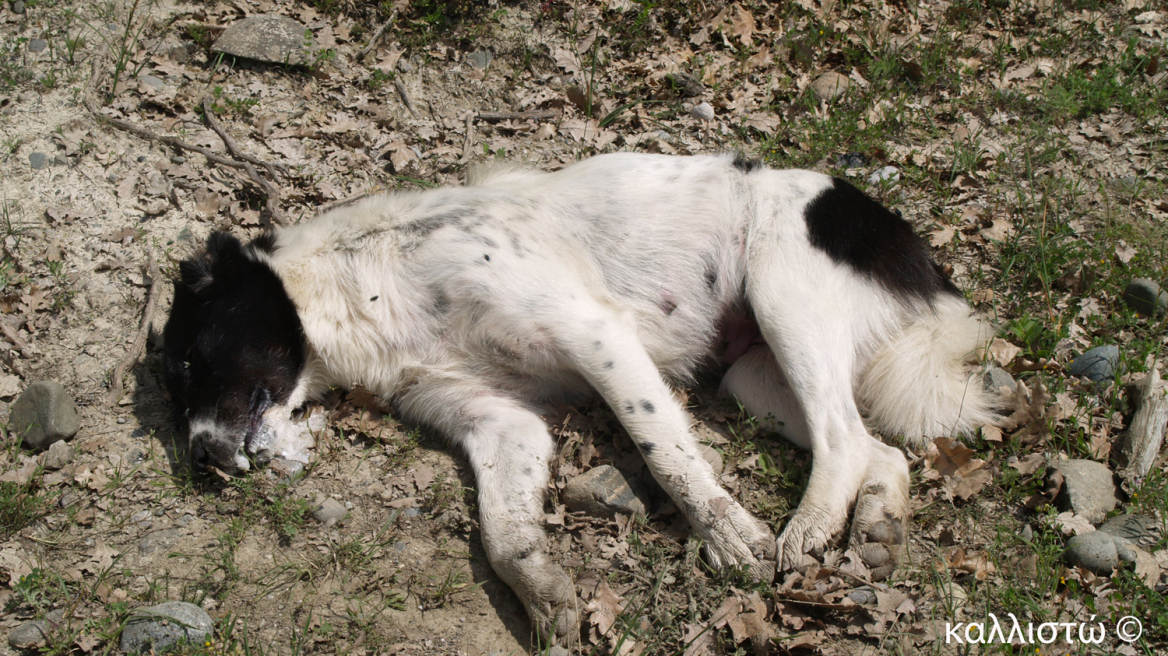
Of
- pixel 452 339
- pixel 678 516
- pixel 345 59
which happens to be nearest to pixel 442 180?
pixel 345 59

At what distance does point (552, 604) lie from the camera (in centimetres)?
304

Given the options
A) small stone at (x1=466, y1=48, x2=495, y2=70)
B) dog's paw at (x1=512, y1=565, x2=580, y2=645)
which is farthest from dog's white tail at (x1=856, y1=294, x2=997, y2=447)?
small stone at (x1=466, y1=48, x2=495, y2=70)

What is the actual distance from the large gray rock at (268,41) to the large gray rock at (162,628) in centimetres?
400

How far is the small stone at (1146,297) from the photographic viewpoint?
416 cm

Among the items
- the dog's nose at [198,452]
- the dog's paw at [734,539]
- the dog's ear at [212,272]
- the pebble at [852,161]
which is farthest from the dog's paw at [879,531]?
the dog's ear at [212,272]

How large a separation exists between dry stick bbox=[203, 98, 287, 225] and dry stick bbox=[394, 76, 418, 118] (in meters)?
1.11

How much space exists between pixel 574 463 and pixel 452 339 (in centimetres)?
84

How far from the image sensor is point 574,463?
3672 mm

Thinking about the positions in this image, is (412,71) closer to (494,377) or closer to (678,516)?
(494,377)

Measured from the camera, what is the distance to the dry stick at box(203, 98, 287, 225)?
4676 mm

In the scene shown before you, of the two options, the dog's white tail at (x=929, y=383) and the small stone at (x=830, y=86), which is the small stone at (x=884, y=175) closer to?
the small stone at (x=830, y=86)

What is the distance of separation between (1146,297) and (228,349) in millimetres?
4791

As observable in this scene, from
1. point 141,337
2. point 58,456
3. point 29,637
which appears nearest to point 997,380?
point 29,637

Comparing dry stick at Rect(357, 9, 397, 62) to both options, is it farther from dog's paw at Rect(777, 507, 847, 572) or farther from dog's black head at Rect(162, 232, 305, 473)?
dog's paw at Rect(777, 507, 847, 572)
